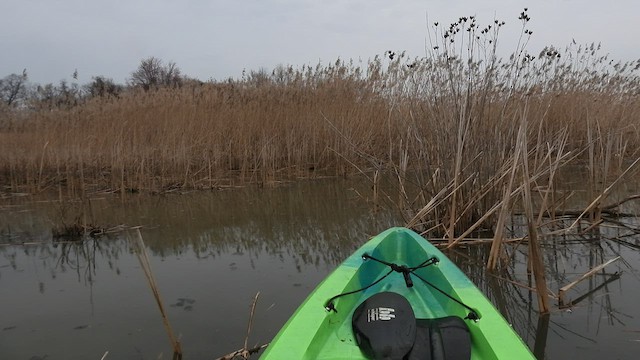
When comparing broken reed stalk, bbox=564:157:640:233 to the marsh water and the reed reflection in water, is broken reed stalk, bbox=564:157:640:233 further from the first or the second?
the reed reflection in water

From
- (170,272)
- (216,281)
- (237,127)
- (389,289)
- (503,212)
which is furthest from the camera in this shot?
(237,127)

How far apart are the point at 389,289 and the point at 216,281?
114cm

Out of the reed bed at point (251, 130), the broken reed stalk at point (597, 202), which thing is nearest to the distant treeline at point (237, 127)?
the reed bed at point (251, 130)

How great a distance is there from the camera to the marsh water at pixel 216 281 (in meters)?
1.96

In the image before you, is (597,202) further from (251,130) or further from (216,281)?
(251,130)

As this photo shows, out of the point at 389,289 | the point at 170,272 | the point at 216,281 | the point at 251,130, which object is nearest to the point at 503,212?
the point at 389,289

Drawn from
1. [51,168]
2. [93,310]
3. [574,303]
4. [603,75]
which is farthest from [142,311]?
[603,75]

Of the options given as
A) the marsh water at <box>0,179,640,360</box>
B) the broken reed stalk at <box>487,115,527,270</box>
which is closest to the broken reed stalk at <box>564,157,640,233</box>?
the marsh water at <box>0,179,640,360</box>

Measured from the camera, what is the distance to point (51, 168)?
6.14 meters

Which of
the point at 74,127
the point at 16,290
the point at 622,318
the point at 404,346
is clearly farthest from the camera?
the point at 74,127

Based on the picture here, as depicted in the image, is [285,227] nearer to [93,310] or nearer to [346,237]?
[346,237]

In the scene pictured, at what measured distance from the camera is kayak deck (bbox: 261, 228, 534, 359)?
1.42 m

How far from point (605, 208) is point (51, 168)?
21.3 ft

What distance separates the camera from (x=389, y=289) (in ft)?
6.91
